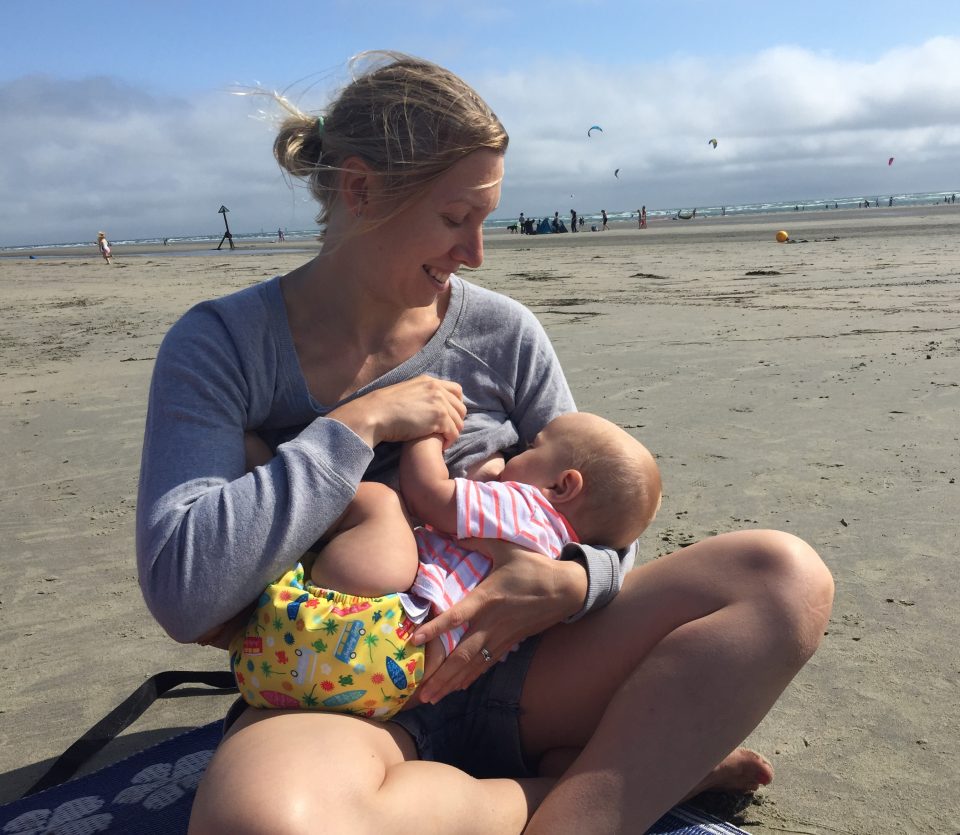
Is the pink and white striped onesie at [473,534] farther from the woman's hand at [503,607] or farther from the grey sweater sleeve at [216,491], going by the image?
the grey sweater sleeve at [216,491]

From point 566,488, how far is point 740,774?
78 cm

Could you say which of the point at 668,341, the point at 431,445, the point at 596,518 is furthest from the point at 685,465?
the point at 668,341

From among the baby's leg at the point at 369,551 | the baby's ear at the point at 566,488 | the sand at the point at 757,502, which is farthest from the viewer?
the sand at the point at 757,502

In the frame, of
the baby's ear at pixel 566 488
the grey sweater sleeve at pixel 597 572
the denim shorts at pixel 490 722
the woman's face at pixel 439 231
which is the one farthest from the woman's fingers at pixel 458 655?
the woman's face at pixel 439 231

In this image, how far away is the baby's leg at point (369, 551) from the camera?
71.2 inches

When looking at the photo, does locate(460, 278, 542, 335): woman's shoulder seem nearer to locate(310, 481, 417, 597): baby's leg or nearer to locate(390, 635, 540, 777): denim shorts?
locate(310, 481, 417, 597): baby's leg

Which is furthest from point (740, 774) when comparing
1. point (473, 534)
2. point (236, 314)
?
point (236, 314)

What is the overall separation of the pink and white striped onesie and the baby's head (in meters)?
0.11

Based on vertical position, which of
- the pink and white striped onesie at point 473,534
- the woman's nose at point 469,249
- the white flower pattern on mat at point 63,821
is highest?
the woman's nose at point 469,249

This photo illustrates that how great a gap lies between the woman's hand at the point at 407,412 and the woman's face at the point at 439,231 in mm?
241

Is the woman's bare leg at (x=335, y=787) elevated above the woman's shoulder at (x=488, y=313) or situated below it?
below

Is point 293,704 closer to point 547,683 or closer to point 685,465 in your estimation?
point 547,683

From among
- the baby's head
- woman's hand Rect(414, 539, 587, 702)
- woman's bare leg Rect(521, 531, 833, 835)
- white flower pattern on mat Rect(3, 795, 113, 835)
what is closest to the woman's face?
the baby's head

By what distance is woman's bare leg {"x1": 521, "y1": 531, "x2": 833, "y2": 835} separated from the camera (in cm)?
177
